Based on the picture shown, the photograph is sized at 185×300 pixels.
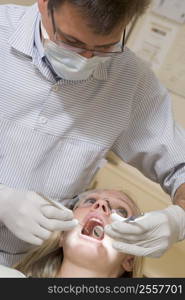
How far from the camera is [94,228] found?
4.63 ft

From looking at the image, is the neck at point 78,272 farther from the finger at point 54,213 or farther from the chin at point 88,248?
the finger at point 54,213

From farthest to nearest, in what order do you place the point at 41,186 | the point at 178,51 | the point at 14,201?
the point at 178,51 < the point at 41,186 < the point at 14,201

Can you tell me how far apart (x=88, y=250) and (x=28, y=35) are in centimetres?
80

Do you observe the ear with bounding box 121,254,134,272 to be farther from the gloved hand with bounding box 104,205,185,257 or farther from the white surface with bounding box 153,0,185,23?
the white surface with bounding box 153,0,185,23

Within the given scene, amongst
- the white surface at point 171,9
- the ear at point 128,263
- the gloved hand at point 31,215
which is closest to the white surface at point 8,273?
the gloved hand at point 31,215

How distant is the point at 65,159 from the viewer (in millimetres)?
1360

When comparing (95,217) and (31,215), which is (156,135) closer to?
(95,217)

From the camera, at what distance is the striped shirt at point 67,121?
1256mm

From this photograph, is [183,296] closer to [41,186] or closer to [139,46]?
[41,186]

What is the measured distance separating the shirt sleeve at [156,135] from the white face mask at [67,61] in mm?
315

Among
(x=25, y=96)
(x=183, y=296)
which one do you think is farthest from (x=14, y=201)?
(x=183, y=296)

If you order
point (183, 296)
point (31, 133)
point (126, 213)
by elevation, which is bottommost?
point (126, 213)

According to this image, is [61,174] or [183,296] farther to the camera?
[61,174]

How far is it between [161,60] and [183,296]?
1780 millimetres
